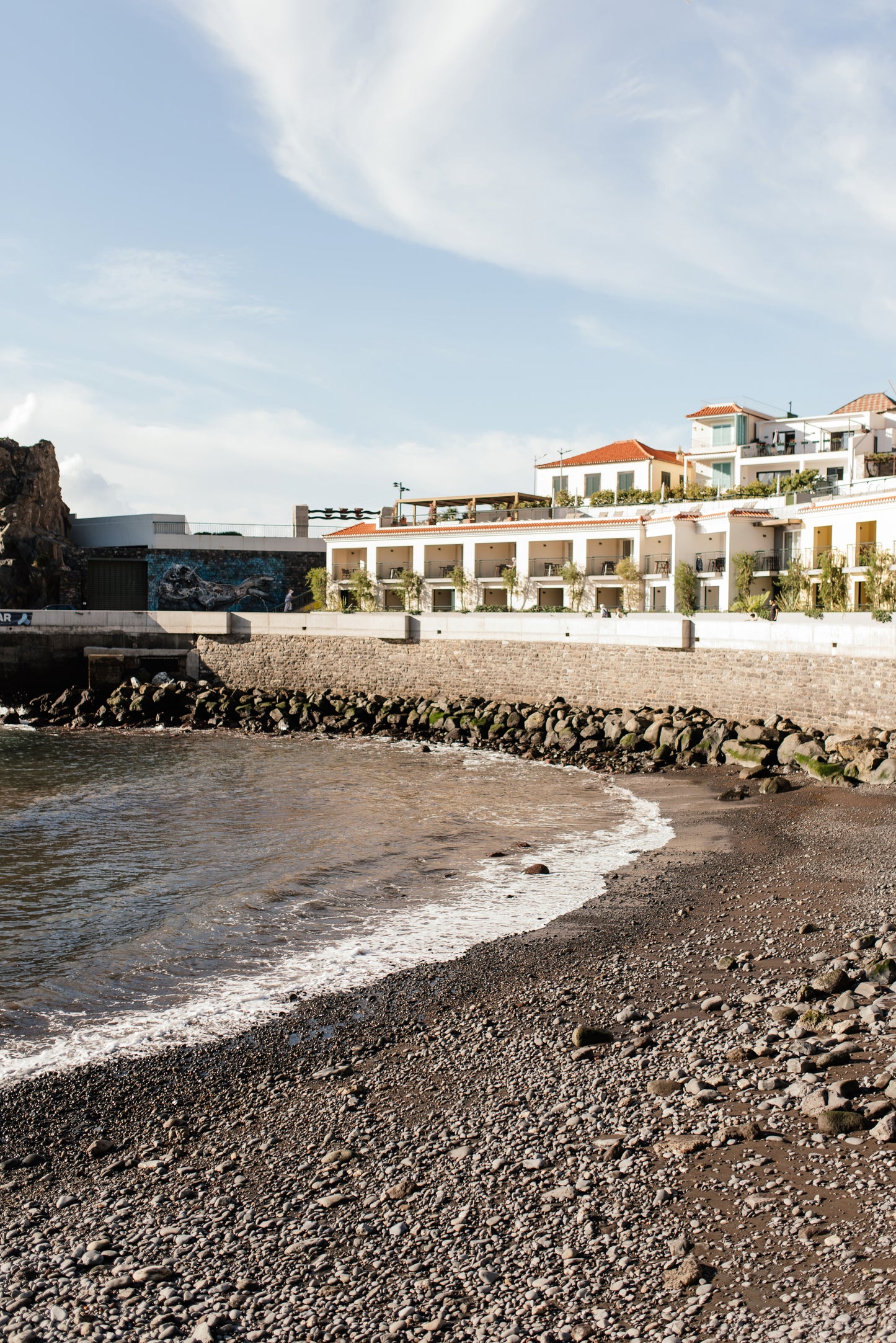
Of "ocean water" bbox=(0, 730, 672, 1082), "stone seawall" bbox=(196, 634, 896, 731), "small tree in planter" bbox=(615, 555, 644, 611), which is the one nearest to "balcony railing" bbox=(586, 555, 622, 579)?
"small tree in planter" bbox=(615, 555, 644, 611)

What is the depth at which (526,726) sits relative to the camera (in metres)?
35.9

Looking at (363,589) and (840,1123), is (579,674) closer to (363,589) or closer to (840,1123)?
(363,589)

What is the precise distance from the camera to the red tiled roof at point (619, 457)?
59.1 meters

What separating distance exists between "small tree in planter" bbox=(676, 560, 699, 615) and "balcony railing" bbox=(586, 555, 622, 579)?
166 inches

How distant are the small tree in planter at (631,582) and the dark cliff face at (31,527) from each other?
3500cm

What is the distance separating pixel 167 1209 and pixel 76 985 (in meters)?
5.78

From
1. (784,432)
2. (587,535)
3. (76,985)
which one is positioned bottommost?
(76,985)

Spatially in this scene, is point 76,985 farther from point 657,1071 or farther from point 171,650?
point 171,650

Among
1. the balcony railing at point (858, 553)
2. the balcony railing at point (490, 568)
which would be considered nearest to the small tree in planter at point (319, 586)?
the balcony railing at point (490, 568)

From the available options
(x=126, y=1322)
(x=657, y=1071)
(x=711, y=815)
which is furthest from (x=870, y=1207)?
(x=711, y=815)

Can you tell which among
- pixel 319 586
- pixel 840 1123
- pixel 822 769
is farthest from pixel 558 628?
pixel 840 1123

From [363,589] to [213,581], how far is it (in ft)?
39.0

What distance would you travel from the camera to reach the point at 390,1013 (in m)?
11.6

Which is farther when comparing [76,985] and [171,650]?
[171,650]
